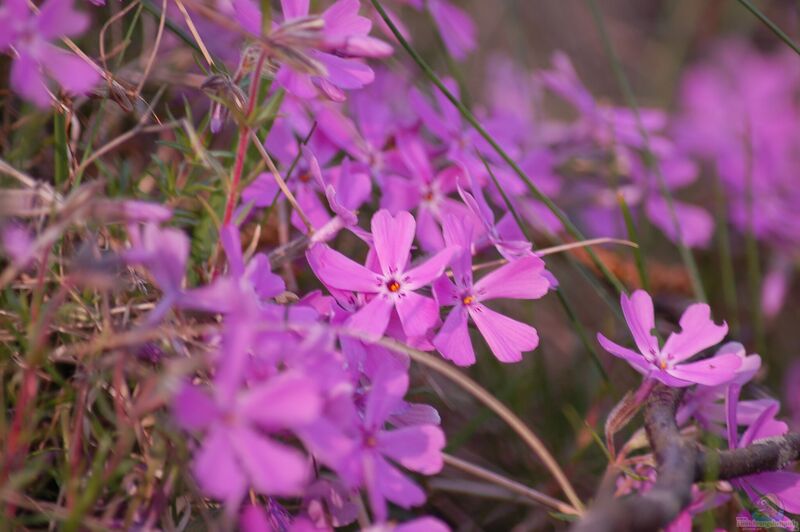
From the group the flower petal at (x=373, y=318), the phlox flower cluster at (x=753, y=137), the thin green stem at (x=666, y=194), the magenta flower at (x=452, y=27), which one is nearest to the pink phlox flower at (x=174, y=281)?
the flower petal at (x=373, y=318)

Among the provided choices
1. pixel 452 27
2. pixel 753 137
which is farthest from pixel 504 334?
pixel 753 137

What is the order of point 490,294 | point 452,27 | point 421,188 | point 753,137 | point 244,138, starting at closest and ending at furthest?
point 244,138 < point 490,294 < point 421,188 < point 452,27 < point 753,137

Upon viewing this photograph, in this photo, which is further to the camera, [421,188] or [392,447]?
[421,188]

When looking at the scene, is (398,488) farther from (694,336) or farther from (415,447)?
(694,336)

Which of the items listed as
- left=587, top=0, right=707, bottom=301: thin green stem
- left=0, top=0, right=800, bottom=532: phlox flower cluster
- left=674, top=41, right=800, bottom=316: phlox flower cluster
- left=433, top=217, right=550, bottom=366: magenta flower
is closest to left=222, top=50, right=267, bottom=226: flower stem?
left=0, top=0, right=800, bottom=532: phlox flower cluster

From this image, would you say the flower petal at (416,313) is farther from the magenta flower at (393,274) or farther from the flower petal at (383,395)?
the flower petal at (383,395)

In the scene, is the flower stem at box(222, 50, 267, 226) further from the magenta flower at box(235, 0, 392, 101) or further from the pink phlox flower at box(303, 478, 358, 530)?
the pink phlox flower at box(303, 478, 358, 530)
